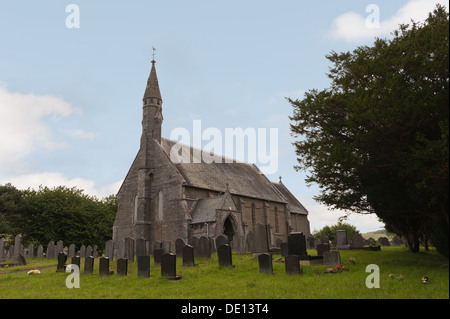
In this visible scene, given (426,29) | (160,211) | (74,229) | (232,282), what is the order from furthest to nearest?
(74,229)
(160,211)
(426,29)
(232,282)

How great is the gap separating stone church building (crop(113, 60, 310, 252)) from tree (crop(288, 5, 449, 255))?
882 cm

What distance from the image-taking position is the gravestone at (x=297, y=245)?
52.0 feet

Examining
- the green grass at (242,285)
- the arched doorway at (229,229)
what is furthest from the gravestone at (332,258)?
the arched doorway at (229,229)

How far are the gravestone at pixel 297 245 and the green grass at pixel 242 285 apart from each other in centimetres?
152

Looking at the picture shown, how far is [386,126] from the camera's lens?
12570 millimetres

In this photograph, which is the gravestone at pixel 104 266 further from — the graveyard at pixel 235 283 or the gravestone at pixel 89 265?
the gravestone at pixel 89 265

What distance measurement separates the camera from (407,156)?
39.7 ft

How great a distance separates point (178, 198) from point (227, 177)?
Answer: 776cm

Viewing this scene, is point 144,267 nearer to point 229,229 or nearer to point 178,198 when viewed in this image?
point 178,198
